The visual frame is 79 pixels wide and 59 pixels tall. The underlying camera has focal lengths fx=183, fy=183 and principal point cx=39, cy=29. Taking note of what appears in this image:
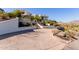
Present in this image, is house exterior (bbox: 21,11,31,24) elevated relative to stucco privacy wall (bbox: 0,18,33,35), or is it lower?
elevated

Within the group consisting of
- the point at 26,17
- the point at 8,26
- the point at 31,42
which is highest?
the point at 26,17

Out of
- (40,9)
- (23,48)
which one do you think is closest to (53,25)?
(40,9)

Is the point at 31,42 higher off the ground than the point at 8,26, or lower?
lower

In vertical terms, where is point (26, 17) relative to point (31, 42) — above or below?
above

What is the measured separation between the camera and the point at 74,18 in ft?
7.54

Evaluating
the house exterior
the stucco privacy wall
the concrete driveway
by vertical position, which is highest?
the house exterior

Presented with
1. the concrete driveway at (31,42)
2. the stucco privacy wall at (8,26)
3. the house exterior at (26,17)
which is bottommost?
the concrete driveway at (31,42)

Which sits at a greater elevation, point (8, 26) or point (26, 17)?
point (26, 17)

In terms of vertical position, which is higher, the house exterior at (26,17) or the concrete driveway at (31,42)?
the house exterior at (26,17)

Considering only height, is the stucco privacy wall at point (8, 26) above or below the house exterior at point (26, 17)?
below

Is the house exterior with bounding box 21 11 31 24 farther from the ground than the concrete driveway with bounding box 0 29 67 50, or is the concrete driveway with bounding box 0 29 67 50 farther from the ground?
the house exterior with bounding box 21 11 31 24
